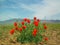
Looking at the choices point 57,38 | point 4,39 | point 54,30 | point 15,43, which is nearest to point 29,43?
point 15,43

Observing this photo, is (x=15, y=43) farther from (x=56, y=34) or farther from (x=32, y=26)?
(x=56, y=34)

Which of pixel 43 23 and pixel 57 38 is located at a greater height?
pixel 43 23

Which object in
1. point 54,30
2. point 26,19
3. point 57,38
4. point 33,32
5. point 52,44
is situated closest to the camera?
point 33,32

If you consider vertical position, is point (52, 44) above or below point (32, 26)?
below

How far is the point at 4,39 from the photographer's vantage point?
11820 mm

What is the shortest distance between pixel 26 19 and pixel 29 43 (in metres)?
1.19

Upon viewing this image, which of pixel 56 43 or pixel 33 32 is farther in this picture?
pixel 56 43

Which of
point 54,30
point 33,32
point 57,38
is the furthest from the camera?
point 54,30

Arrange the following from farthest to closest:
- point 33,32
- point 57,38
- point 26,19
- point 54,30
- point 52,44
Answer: point 54,30 < point 57,38 < point 52,44 < point 26,19 < point 33,32

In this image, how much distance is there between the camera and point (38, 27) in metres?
10.6

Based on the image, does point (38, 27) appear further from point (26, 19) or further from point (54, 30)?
point (54, 30)

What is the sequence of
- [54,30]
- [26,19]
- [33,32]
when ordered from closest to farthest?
[33,32] < [26,19] < [54,30]

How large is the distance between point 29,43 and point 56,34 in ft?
10.6

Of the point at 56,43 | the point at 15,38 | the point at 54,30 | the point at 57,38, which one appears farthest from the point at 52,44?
the point at 54,30
